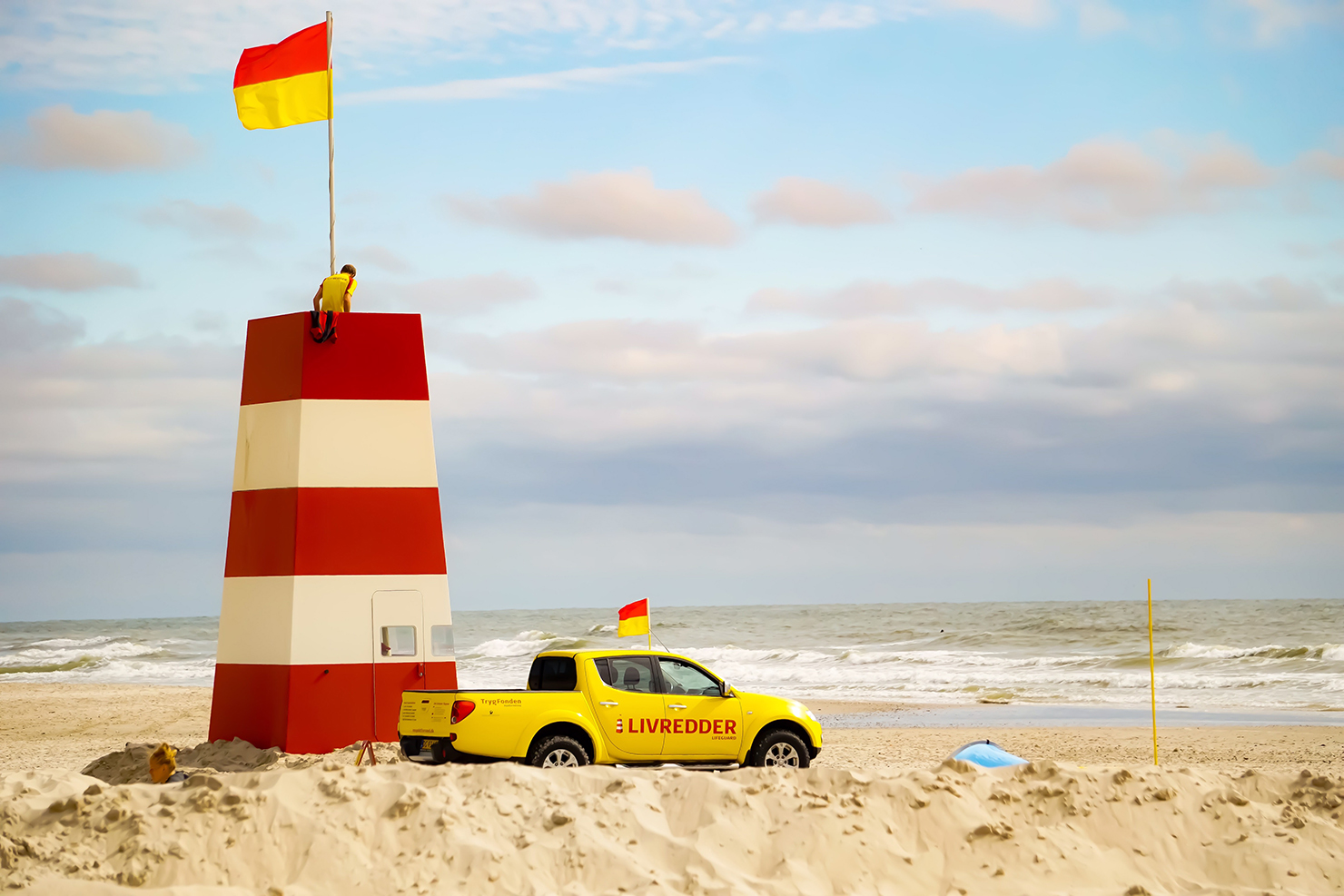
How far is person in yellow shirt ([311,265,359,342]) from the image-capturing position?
1322 centimetres

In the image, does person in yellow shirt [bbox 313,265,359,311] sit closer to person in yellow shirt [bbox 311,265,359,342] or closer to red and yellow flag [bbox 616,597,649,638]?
person in yellow shirt [bbox 311,265,359,342]

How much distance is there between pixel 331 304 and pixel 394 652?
3.91 m

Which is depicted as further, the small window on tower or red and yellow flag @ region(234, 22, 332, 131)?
red and yellow flag @ region(234, 22, 332, 131)

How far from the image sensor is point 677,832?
7742 mm

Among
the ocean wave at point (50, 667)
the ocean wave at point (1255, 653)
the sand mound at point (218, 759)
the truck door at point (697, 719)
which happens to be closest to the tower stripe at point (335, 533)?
the sand mound at point (218, 759)

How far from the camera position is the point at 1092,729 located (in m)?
21.8

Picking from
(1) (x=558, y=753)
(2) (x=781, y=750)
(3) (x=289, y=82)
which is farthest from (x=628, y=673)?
(3) (x=289, y=82)

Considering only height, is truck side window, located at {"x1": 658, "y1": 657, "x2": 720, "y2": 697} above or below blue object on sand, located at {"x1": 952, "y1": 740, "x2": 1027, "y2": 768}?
above

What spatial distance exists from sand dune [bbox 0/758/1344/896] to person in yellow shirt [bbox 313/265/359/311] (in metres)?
6.29

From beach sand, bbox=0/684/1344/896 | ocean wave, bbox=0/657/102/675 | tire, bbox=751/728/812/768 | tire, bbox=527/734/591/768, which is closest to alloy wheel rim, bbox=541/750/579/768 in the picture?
tire, bbox=527/734/591/768

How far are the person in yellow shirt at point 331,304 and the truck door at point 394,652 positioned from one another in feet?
9.59

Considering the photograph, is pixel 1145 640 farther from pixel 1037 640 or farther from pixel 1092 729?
pixel 1092 729

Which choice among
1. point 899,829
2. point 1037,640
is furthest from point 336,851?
point 1037,640

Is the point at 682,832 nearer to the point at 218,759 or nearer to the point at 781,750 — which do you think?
the point at 781,750
